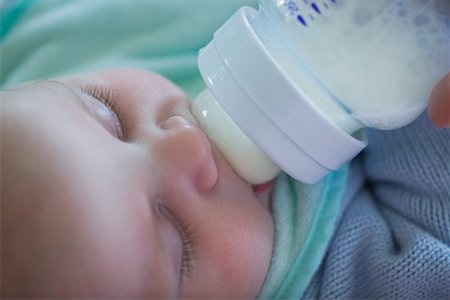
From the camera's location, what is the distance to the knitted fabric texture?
2.41 feet

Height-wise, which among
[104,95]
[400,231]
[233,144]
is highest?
[104,95]

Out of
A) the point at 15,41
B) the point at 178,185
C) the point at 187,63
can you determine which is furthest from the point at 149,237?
the point at 15,41

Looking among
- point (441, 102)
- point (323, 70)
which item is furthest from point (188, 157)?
point (441, 102)

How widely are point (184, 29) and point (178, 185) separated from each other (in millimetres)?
468

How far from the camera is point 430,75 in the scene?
2.00 ft

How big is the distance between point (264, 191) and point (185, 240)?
7.0 inches

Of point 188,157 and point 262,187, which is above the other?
point 188,157

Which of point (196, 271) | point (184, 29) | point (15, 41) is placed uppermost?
point (15, 41)

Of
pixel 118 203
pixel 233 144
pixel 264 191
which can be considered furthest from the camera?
pixel 264 191

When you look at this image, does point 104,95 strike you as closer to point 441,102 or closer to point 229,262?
point 229,262

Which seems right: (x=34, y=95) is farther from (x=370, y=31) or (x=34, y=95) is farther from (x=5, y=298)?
(x=370, y=31)

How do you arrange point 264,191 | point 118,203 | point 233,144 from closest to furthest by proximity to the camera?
1. point 118,203
2. point 233,144
3. point 264,191

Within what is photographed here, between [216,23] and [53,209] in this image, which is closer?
[53,209]

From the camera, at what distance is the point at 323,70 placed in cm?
60
